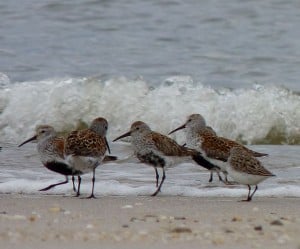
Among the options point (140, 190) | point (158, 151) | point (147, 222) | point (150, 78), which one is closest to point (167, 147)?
point (158, 151)

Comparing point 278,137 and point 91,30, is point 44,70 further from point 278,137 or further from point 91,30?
point 278,137

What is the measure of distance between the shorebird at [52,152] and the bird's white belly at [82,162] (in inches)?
2.5

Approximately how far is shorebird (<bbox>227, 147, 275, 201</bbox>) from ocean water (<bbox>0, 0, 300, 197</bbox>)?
34 cm

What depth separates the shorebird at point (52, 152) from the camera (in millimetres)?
8154

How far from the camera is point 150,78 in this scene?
1341cm

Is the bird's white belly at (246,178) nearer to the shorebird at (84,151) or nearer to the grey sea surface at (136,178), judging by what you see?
the grey sea surface at (136,178)

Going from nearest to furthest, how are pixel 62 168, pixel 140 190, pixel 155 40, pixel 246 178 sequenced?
1. pixel 246 178
2. pixel 62 168
3. pixel 140 190
4. pixel 155 40

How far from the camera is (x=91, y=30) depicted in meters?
16.0

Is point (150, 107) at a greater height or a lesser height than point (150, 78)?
lesser

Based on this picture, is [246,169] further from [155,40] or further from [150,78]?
[155,40]

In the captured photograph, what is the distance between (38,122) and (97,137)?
408 centimetres

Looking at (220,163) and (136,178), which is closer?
(220,163)

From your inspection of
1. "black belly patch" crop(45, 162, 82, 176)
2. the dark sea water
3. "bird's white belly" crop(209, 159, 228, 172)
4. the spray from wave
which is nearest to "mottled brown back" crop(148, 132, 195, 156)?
"bird's white belly" crop(209, 159, 228, 172)

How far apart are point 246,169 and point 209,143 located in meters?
0.89
